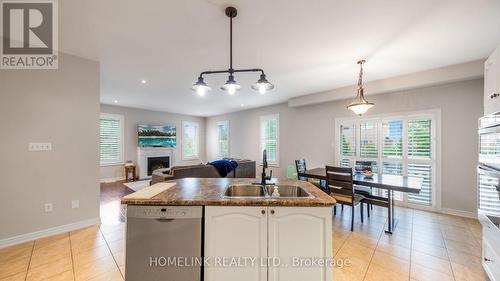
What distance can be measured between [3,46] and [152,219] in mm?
3024

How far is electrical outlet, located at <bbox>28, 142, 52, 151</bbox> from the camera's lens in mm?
2555

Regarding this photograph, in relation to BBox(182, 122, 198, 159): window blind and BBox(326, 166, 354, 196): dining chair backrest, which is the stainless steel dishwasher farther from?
BBox(182, 122, 198, 159): window blind

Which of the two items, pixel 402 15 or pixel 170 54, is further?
pixel 170 54

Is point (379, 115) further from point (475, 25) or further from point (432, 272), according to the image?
point (432, 272)

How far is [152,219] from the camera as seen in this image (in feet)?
4.94

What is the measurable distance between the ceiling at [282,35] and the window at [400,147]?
1.06 m

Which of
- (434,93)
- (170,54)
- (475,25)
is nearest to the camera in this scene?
(475,25)

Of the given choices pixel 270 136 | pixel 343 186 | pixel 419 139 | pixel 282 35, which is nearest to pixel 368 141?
pixel 419 139

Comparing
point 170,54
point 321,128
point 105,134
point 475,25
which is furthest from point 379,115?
point 105,134

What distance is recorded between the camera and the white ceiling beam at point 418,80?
3.08m

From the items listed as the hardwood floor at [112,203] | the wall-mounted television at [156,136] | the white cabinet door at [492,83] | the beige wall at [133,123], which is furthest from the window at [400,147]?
the beige wall at [133,123]

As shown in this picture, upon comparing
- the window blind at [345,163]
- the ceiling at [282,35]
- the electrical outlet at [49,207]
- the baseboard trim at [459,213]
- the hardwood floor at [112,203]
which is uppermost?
the ceiling at [282,35]

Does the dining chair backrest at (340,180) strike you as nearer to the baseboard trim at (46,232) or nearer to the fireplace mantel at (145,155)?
the baseboard trim at (46,232)

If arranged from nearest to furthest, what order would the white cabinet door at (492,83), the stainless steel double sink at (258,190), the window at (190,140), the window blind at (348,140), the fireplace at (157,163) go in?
1. the white cabinet door at (492,83)
2. the stainless steel double sink at (258,190)
3. the window blind at (348,140)
4. the fireplace at (157,163)
5. the window at (190,140)
